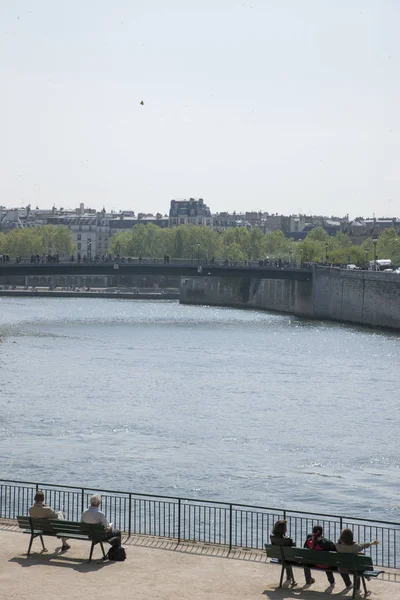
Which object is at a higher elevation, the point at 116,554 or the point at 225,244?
the point at 225,244

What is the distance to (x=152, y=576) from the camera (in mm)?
17219

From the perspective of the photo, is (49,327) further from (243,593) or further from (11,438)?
(243,593)

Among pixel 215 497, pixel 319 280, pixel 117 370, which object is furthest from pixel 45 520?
pixel 319 280

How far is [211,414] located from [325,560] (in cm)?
2888

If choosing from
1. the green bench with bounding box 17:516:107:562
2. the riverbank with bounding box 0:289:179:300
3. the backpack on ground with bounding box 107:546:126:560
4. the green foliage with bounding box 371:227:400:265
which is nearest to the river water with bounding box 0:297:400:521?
the green bench with bounding box 17:516:107:562

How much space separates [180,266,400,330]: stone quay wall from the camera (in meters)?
93.6

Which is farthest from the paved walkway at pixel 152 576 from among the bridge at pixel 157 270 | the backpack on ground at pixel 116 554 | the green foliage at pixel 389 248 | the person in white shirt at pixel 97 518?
the green foliage at pixel 389 248

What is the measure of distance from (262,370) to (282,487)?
31778 mm

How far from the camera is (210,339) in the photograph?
274 ft

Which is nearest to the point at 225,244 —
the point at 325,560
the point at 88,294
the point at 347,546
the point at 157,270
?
the point at 88,294

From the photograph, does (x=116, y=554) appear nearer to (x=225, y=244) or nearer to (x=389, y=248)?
(x=389, y=248)

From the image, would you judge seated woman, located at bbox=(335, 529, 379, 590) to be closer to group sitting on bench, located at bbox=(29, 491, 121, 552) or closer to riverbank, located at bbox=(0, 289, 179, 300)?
group sitting on bench, located at bbox=(29, 491, 121, 552)

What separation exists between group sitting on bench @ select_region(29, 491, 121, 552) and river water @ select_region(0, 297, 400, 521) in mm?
11107

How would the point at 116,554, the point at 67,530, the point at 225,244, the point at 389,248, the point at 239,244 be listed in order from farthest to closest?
the point at 225,244, the point at 239,244, the point at 389,248, the point at 67,530, the point at 116,554
